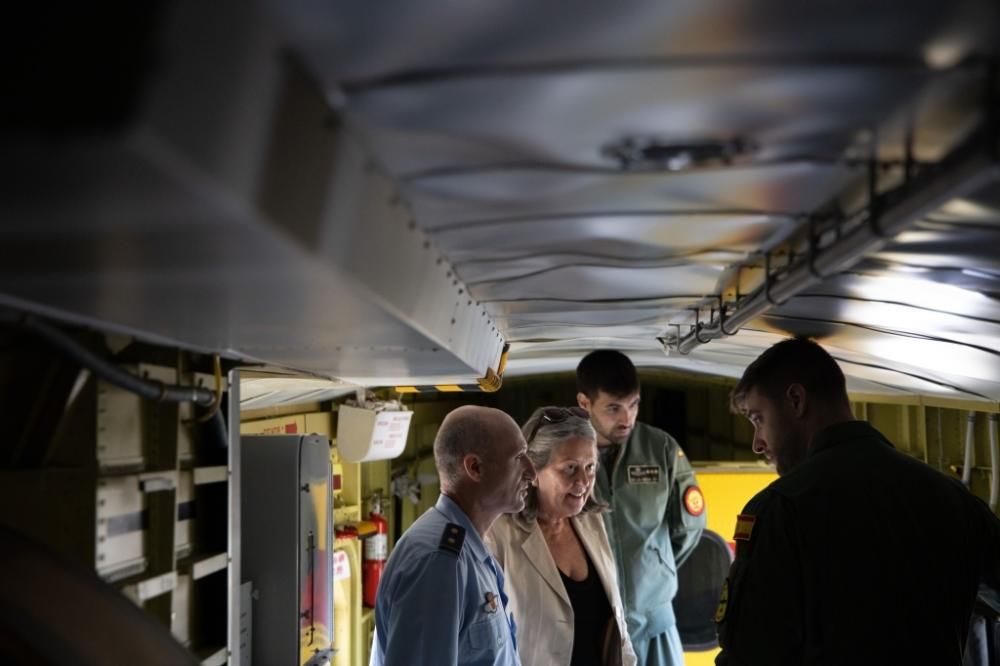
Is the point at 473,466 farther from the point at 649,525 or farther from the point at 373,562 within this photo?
the point at 373,562

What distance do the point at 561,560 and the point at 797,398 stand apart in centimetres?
149

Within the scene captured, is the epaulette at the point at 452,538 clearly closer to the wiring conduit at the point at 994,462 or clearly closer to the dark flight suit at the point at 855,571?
the dark flight suit at the point at 855,571

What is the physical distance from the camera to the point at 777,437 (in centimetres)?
289

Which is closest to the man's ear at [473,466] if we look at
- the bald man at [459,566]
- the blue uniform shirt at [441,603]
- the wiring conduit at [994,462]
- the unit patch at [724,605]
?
the bald man at [459,566]

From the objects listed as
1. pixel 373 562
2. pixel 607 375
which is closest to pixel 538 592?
pixel 607 375

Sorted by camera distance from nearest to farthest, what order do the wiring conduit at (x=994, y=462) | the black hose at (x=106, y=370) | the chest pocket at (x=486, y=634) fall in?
the black hose at (x=106, y=370), the chest pocket at (x=486, y=634), the wiring conduit at (x=994, y=462)

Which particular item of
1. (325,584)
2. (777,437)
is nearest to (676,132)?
(777,437)

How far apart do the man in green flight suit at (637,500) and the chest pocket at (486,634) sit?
4.92 ft

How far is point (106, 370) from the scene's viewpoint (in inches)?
72.9

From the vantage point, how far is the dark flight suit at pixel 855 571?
242 cm

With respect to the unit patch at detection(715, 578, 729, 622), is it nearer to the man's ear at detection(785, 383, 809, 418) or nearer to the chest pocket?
the man's ear at detection(785, 383, 809, 418)

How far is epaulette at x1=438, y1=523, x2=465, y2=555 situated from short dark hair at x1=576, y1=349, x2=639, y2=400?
4.78 feet

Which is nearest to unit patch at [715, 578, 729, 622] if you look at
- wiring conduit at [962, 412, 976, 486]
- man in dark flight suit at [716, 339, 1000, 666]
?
man in dark flight suit at [716, 339, 1000, 666]

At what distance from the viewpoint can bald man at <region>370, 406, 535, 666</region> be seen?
2.78 m
